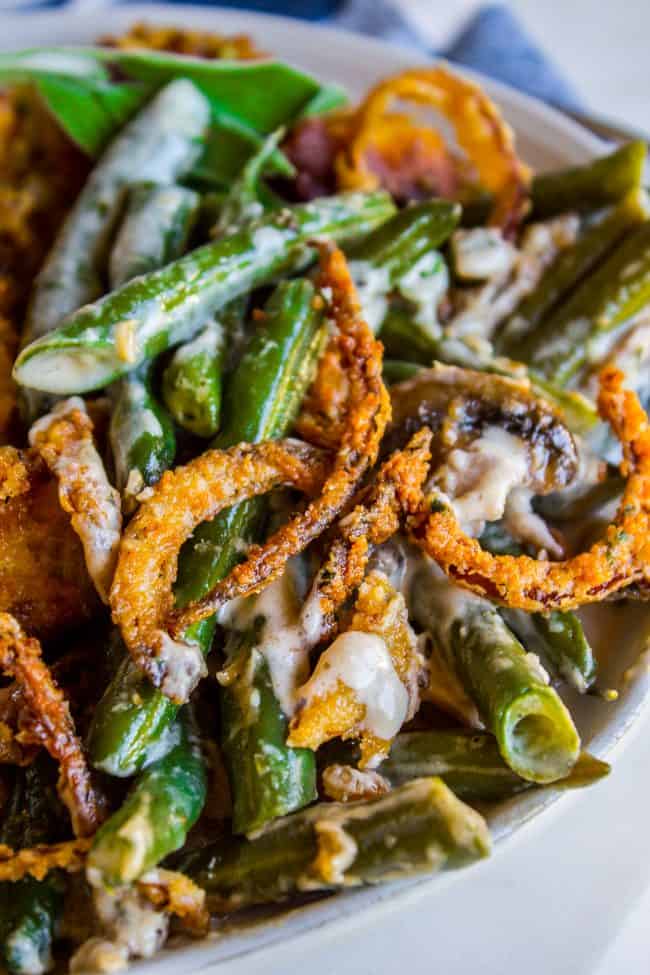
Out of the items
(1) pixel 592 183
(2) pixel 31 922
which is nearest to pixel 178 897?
(2) pixel 31 922

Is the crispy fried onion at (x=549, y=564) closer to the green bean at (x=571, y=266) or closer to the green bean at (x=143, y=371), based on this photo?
the green bean at (x=143, y=371)

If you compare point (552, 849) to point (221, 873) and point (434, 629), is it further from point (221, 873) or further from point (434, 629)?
point (221, 873)

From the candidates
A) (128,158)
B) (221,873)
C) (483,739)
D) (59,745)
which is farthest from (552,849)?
(128,158)

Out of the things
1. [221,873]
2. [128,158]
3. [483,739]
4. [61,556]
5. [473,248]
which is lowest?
[221,873]

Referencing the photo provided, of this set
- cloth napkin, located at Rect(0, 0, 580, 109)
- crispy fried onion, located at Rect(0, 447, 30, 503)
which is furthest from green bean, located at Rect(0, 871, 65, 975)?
cloth napkin, located at Rect(0, 0, 580, 109)

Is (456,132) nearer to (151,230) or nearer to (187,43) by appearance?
(187,43)

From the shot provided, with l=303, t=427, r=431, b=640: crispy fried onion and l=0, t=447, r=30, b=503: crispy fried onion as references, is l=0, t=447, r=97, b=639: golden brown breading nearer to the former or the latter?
l=0, t=447, r=30, b=503: crispy fried onion
